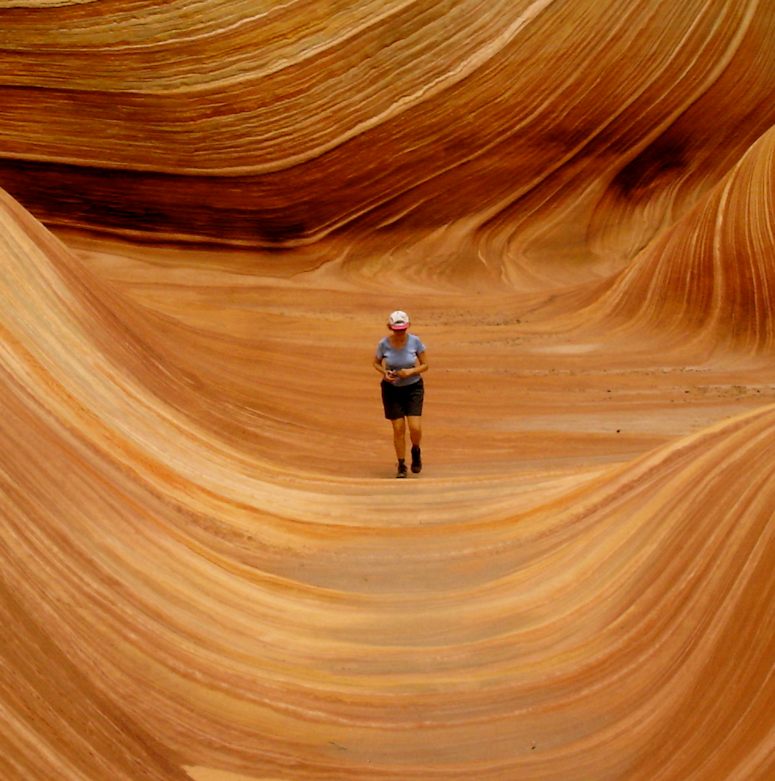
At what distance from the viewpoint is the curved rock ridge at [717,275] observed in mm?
7508

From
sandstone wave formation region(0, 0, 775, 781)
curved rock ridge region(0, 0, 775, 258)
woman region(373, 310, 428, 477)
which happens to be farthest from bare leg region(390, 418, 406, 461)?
curved rock ridge region(0, 0, 775, 258)

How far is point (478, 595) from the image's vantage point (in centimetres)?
411

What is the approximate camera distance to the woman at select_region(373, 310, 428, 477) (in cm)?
517

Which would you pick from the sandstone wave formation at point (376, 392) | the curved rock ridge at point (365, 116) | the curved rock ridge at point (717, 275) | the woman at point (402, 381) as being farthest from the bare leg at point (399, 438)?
the curved rock ridge at point (365, 116)

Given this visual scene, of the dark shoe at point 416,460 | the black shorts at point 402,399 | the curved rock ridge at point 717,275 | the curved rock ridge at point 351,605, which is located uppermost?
the curved rock ridge at point 717,275

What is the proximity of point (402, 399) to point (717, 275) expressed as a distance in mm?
3119

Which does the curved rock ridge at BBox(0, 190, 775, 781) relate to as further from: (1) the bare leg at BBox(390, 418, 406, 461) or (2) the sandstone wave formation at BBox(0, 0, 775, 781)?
(1) the bare leg at BBox(390, 418, 406, 461)

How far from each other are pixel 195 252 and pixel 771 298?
155 inches

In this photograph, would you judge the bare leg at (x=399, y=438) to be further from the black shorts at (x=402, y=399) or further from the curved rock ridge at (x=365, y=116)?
the curved rock ridge at (x=365, y=116)

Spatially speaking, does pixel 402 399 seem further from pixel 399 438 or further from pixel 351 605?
pixel 351 605

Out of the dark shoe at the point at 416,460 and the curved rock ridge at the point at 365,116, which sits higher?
the curved rock ridge at the point at 365,116

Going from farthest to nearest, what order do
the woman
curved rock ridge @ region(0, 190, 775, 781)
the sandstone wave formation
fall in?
the woman < the sandstone wave formation < curved rock ridge @ region(0, 190, 775, 781)

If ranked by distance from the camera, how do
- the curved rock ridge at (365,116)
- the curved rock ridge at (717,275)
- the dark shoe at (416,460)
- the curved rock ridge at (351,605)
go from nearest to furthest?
the curved rock ridge at (351,605)
the dark shoe at (416,460)
the curved rock ridge at (717,275)
the curved rock ridge at (365,116)

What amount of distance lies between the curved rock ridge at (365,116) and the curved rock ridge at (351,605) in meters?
4.37
